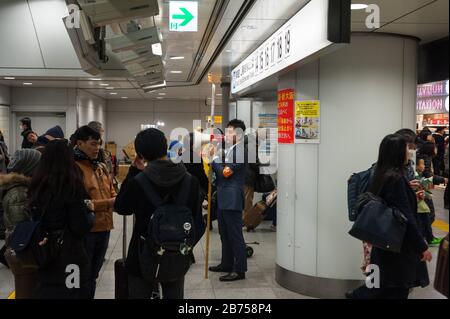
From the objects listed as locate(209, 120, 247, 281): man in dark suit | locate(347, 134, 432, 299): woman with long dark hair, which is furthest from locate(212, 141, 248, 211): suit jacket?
locate(347, 134, 432, 299): woman with long dark hair

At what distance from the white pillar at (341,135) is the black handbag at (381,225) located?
129cm

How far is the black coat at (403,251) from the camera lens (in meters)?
3.18

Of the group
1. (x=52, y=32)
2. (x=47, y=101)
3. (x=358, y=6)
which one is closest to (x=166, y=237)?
(x=358, y=6)

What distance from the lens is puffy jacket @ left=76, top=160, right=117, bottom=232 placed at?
3.58 meters

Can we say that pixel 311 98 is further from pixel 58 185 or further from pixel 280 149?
pixel 58 185

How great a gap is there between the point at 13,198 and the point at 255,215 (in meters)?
4.93

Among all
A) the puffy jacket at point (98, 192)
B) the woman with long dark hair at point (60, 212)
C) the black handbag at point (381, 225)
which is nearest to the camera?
the woman with long dark hair at point (60, 212)

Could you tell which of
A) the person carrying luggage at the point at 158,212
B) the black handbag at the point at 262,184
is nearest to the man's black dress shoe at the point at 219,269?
the black handbag at the point at 262,184

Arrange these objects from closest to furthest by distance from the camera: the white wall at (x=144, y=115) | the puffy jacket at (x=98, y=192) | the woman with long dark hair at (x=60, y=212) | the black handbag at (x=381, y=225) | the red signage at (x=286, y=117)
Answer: the woman with long dark hair at (x=60, y=212) < the black handbag at (x=381, y=225) < the puffy jacket at (x=98, y=192) < the red signage at (x=286, y=117) < the white wall at (x=144, y=115)

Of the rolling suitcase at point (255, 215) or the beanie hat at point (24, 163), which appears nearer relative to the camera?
the beanie hat at point (24, 163)

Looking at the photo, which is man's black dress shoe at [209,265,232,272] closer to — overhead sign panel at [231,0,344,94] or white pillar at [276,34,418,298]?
white pillar at [276,34,418,298]

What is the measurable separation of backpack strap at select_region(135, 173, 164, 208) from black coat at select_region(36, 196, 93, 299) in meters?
0.52

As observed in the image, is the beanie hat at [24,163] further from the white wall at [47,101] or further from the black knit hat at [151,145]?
the white wall at [47,101]

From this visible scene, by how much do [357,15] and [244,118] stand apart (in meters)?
6.51
